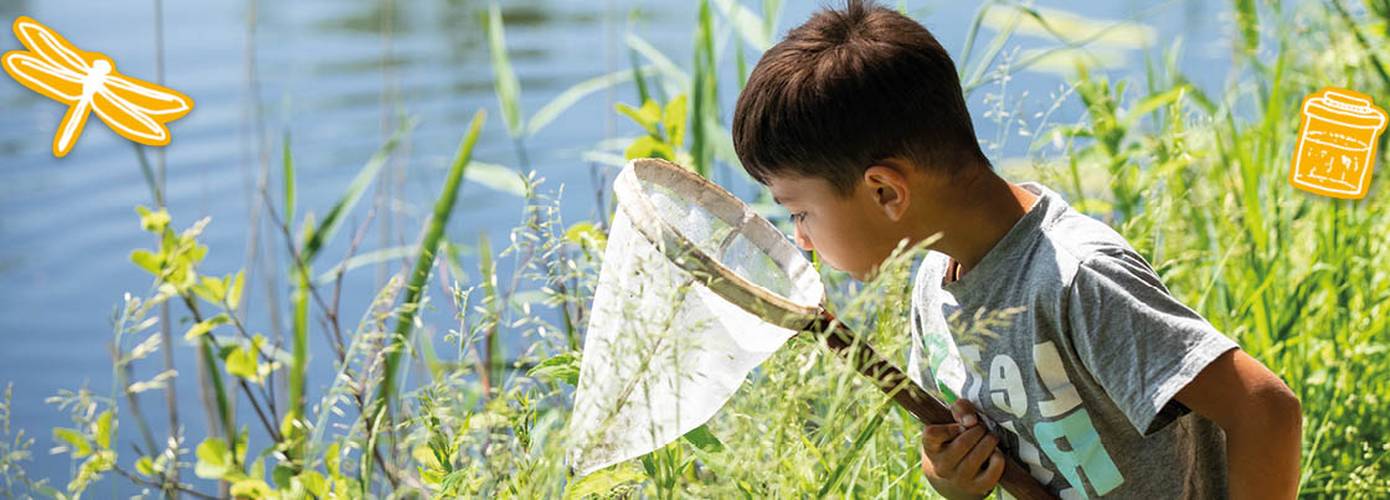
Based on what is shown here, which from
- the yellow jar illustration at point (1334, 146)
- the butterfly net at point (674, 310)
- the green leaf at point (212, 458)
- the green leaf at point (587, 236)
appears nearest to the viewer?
the butterfly net at point (674, 310)

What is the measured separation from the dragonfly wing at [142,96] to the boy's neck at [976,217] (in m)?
1.61

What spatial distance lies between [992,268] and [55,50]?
6.30ft

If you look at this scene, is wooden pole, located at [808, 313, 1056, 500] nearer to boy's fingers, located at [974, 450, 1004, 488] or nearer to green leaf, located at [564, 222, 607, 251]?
boy's fingers, located at [974, 450, 1004, 488]

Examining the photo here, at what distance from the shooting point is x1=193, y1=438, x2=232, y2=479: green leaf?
207 centimetres

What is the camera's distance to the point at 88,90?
2678 millimetres

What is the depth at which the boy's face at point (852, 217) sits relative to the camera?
1.46 meters

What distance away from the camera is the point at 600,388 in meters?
1.30

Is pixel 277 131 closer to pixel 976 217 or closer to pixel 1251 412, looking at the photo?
pixel 976 217

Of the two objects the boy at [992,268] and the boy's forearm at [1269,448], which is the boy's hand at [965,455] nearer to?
the boy at [992,268]

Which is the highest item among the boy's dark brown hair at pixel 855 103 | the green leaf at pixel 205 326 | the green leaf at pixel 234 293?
the boy's dark brown hair at pixel 855 103

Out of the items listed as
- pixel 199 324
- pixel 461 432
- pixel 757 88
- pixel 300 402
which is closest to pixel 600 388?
pixel 461 432

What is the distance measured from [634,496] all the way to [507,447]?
30 cm

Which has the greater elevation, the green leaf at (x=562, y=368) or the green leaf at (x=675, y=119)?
the green leaf at (x=675, y=119)

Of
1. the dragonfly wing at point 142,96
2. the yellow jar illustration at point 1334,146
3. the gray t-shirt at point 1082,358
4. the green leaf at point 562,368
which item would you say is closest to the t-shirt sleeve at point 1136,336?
the gray t-shirt at point 1082,358
